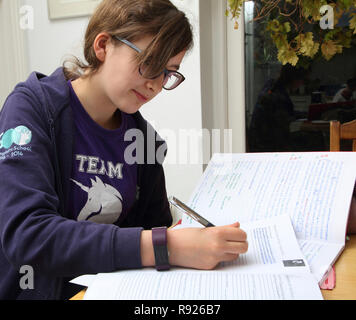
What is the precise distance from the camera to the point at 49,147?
2.23 feet

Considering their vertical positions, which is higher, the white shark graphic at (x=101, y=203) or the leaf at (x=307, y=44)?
the leaf at (x=307, y=44)

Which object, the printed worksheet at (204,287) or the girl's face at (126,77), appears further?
the girl's face at (126,77)

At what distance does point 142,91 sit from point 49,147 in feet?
Result: 0.67

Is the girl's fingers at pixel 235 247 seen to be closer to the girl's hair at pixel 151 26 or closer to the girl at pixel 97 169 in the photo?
the girl at pixel 97 169

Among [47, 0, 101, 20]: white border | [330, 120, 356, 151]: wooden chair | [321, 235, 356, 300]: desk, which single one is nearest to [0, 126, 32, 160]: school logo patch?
[321, 235, 356, 300]: desk

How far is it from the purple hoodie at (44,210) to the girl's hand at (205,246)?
0.05 metres

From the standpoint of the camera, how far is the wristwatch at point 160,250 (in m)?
0.51

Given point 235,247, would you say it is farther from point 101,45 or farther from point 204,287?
point 101,45

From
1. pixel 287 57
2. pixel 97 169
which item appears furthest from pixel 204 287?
pixel 287 57

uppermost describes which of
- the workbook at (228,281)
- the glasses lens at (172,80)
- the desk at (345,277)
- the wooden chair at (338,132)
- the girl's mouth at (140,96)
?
the glasses lens at (172,80)

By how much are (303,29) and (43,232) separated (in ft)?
4.23

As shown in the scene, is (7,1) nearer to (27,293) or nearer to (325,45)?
(325,45)

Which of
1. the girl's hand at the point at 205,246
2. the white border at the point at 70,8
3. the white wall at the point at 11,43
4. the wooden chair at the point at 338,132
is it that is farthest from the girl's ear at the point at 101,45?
the white wall at the point at 11,43
